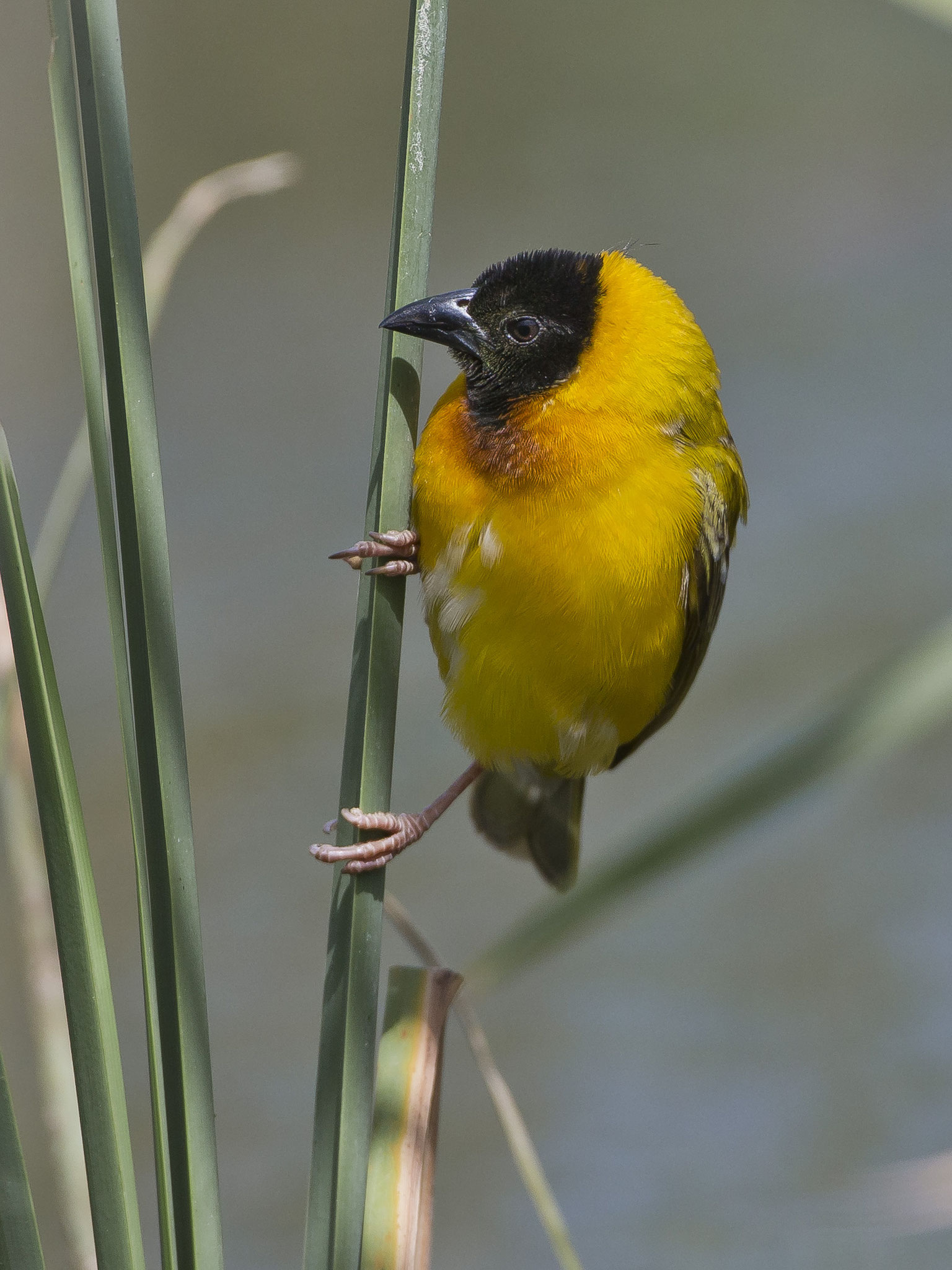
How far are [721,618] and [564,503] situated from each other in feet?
15.3

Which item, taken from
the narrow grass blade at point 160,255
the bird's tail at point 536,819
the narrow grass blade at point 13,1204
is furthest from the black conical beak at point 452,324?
the narrow grass blade at point 13,1204

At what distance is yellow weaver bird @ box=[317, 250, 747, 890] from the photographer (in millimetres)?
1729

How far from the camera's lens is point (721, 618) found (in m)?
6.24

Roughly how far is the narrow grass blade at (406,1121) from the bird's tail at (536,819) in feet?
3.69

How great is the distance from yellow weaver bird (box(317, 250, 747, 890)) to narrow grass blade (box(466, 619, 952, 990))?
2.48 ft

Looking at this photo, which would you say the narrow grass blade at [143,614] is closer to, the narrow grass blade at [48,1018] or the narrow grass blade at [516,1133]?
the narrow grass blade at [516,1133]

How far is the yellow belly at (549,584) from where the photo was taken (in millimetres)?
1722

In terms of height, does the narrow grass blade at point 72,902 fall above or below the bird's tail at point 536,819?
above

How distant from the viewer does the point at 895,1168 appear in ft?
3.50

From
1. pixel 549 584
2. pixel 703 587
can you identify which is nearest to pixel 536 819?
pixel 703 587

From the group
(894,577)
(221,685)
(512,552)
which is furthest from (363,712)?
(894,577)

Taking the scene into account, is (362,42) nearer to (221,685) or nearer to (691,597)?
(221,685)

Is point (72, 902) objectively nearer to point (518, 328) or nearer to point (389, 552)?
point (389, 552)

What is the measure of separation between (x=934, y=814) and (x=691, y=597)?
3.96m
